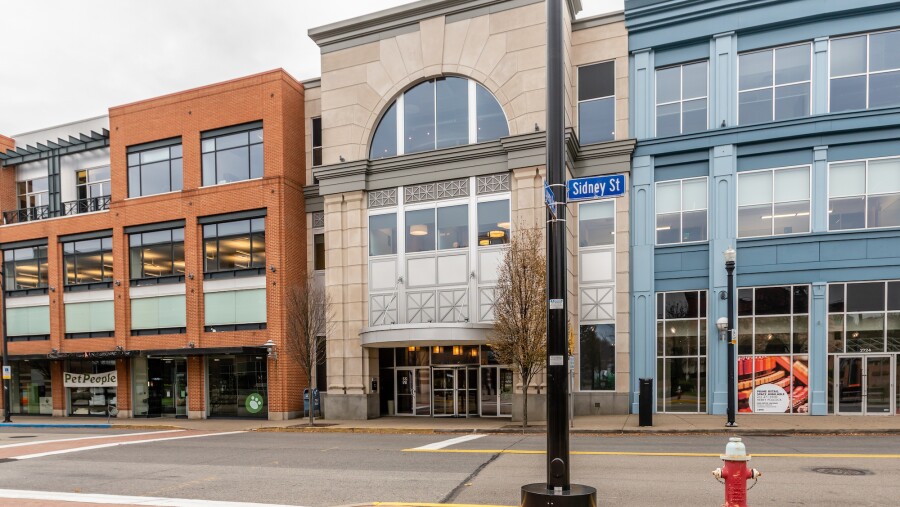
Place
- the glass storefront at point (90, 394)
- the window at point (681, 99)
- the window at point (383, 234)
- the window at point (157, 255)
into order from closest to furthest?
the window at point (681, 99) < the window at point (383, 234) < the window at point (157, 255) < the glass storefront at point (90, 394)

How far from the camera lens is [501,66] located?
20516mm

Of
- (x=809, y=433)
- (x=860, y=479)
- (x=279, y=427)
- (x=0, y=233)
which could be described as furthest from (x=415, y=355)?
(x=0, y=233)

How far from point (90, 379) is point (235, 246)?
1028 centimetres

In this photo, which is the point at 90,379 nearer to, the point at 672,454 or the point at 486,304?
the point at 486,304

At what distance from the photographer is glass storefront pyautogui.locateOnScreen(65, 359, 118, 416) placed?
26781 mm

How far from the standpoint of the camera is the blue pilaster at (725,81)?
1983cm

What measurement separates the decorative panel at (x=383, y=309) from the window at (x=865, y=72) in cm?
1611

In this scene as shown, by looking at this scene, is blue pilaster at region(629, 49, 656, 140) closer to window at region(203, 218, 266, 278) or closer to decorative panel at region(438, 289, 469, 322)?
decorative panel at region(438, 289, 469, 322)

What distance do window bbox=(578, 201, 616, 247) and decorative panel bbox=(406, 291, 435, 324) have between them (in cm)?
577

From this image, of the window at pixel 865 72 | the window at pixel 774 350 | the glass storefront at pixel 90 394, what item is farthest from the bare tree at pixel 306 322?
the window at pixel 865 72

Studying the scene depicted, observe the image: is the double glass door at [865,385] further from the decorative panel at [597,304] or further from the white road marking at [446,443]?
the white road marking at [446,443]

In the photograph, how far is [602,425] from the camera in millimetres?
16906

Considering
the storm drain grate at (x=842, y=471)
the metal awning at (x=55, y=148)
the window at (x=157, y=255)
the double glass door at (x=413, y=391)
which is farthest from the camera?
the metal awning at (x=55, y=148)

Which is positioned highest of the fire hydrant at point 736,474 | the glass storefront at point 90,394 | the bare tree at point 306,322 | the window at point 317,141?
the window at point 317,141
